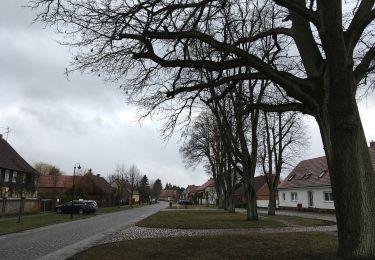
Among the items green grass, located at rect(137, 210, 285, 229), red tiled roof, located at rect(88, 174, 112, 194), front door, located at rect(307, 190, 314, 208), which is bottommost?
green grass, located at rect(137, 210, 285, 229)

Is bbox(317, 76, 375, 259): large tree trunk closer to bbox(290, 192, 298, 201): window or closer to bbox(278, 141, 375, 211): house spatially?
bbox(278, 141, 375, 211): house

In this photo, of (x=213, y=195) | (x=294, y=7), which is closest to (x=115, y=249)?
(x=294, y=7)

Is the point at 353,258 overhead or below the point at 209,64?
below

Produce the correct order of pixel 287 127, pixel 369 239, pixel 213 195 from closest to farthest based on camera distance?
pixel 369 239
pixel 287 127
pixel 213 195

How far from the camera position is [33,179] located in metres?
57.3

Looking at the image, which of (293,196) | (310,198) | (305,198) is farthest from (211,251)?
(293,196)

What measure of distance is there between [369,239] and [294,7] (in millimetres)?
4746

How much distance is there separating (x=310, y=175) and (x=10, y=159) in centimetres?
3596

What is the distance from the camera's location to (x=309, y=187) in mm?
49312

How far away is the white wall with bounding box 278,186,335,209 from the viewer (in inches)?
1785

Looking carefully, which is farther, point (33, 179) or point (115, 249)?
point (33, 179)

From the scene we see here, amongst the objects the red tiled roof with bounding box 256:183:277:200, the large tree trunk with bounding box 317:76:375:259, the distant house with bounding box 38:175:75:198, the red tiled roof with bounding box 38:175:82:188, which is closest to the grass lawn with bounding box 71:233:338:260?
the large tree trunk with bounding box 317:76:375:259

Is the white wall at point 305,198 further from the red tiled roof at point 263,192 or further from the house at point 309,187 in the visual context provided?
the red tiled roof at point 263,192

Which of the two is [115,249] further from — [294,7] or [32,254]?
[294,7]
